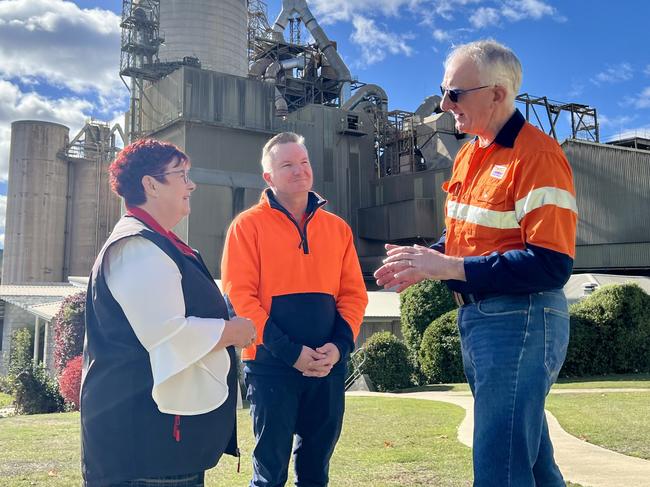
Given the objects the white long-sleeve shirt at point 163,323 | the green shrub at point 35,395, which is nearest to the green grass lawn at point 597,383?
the green shrub at point 35,395

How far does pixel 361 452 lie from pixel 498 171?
4.32 meters

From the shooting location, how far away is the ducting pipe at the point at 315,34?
40906mm

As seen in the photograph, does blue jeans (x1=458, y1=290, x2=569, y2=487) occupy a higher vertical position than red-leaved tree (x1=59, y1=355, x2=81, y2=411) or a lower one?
higher

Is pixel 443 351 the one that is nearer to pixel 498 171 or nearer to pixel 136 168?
pixel 498 171

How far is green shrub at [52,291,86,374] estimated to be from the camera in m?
15.4

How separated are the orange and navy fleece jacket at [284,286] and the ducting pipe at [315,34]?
127ft

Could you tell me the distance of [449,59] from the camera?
2555mm

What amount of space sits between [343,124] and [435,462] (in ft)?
104

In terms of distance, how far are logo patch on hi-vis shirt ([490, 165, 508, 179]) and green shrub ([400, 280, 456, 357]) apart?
13.4 m

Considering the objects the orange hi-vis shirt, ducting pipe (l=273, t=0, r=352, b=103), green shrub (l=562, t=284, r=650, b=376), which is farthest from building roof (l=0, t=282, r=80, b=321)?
ducting pipe (l=273, t=0, r=352, b=103)

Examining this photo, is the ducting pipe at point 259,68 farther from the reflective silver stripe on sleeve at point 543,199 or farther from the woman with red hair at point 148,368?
the reflective silver stripe on sleeve at point 543,199

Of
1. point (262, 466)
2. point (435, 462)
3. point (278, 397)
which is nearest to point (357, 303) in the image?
point (278, 397)

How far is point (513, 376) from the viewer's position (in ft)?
7.29

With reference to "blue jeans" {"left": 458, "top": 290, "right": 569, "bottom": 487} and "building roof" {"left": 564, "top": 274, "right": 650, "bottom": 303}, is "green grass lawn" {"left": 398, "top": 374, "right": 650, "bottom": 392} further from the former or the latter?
"blue jeans" {"left": 458, "top": 290, "right": 569, "bottom": 487}
